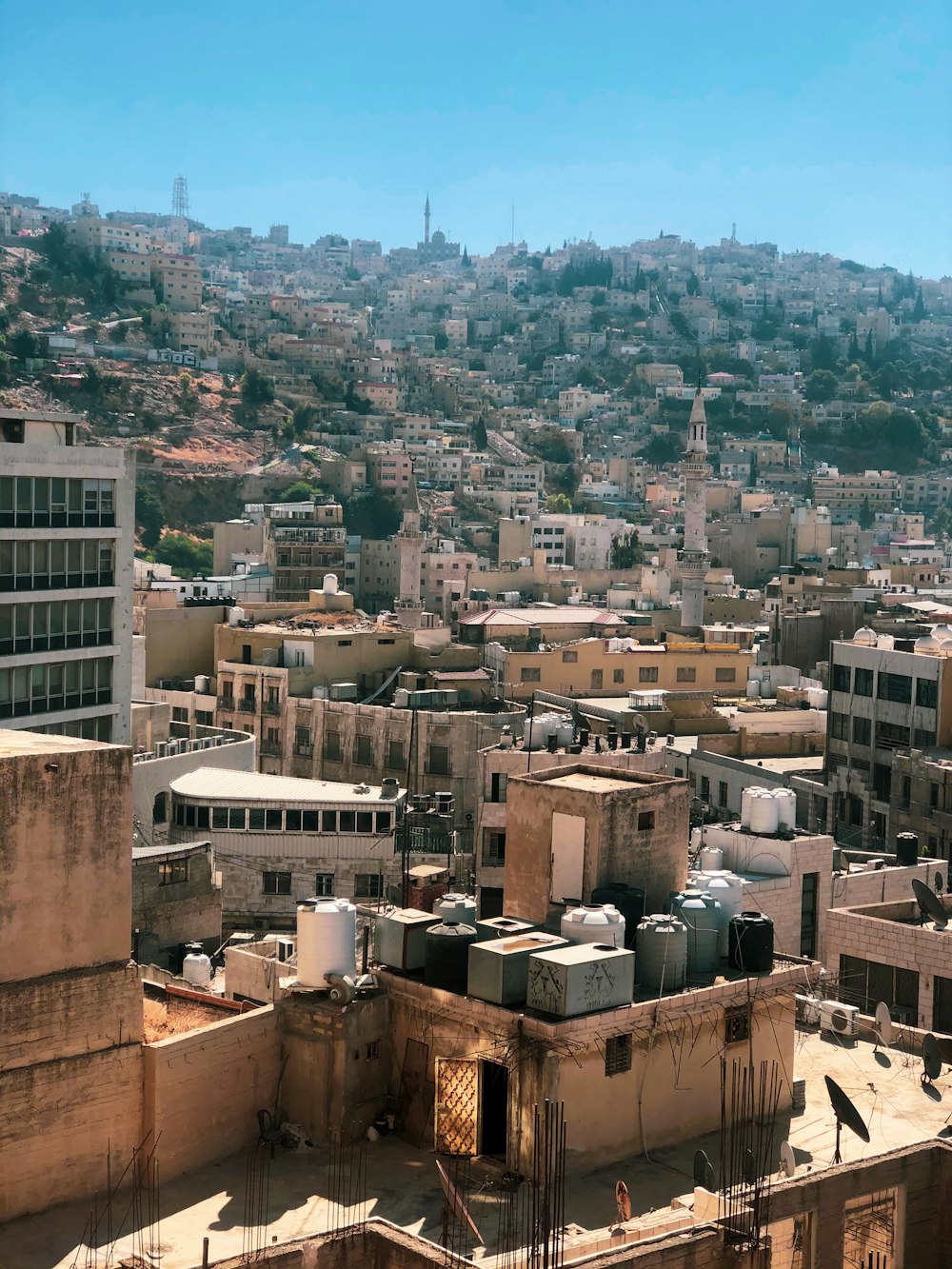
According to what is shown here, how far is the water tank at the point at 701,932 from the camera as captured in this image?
531 inches

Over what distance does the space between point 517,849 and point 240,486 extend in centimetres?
8757

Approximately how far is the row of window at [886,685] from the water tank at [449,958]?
51.8ft

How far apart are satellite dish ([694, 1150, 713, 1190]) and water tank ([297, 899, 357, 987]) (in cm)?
274

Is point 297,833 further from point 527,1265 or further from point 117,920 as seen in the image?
point 527,1265

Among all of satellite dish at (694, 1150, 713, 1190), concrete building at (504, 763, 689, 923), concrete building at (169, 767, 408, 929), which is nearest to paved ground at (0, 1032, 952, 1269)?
satellite dish at (694, 1150, 713, 1190)

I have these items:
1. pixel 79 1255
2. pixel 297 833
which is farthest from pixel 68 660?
pixel 79 1255

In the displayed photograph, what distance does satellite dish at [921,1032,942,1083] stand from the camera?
13.8 metres

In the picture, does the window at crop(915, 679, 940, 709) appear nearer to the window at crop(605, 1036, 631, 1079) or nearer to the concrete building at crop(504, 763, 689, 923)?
the concrete building at crop(504, 763, 689, 923)

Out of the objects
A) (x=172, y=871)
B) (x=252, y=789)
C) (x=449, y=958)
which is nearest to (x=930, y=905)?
(x=449, y=958)

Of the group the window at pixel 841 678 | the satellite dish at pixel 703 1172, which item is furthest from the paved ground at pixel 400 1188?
the window at pixel 841 678

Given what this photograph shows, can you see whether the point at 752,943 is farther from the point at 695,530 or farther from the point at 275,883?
the point at 695,530

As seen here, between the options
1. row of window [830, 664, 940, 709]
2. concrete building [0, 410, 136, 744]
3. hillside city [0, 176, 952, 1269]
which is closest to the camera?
hillside city [0, 176, 952, 1269]

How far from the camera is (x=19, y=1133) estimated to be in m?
11.1

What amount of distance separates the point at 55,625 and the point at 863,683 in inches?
538
